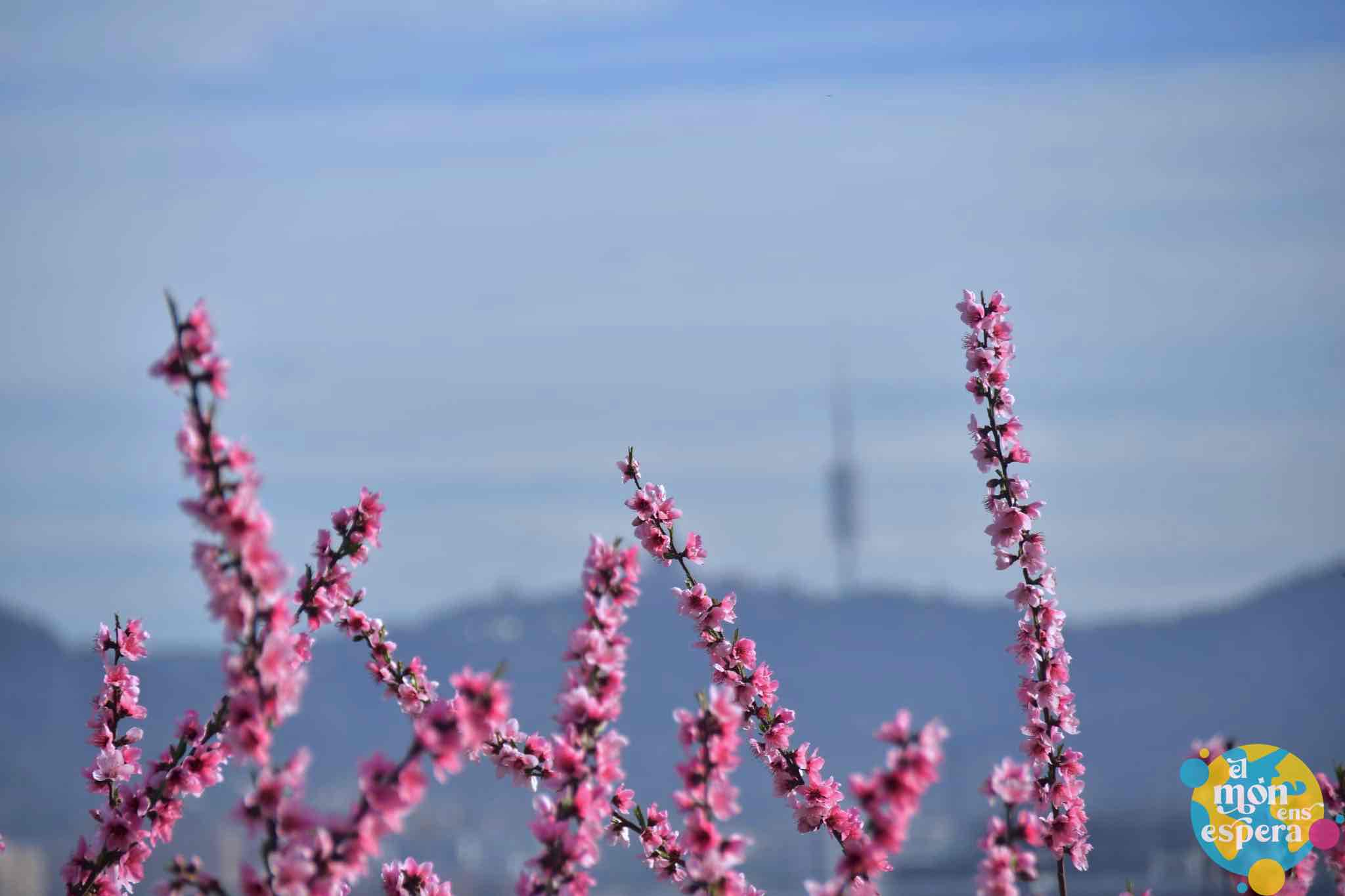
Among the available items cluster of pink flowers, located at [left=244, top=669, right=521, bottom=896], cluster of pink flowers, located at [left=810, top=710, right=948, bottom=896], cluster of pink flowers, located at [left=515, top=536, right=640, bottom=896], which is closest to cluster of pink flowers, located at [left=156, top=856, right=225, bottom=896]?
cluster of pink flowers, located at [left=244, top=669, right=521, bottom=896]

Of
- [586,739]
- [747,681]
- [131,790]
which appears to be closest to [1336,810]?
[747,681]

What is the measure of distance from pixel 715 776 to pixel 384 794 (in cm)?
118

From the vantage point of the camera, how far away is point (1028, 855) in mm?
5660

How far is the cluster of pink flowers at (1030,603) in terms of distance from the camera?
7570 millimetres

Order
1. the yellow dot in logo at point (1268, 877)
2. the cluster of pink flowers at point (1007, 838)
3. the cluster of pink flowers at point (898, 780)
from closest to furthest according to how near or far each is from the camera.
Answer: the cluster of pink flowers at point (898, 780), the cluster of pink flowers at point (1007, 838), the yellow dot in logo at point (1268, 877)

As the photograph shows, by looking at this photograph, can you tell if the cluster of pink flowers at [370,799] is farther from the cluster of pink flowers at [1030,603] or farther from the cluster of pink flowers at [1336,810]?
the cluster of pink flowers at [1336,810]

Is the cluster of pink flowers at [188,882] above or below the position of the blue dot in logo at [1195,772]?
below

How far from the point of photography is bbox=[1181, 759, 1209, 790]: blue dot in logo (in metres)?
8.34

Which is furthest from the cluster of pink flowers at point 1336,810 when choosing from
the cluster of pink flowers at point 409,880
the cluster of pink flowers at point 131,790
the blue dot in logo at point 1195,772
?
the cluster of pink flowers at point 131,790

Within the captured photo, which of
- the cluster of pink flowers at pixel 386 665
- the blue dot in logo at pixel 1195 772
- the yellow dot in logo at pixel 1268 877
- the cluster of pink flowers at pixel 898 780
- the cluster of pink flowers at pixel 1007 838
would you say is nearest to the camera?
the cluster of pink flowers at pixel 898 780

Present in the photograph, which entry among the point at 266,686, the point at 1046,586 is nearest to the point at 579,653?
the point at 266,686

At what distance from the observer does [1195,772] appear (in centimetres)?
836

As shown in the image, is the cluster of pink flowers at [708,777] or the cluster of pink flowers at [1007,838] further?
the cluster of pink flowers at [708,777]

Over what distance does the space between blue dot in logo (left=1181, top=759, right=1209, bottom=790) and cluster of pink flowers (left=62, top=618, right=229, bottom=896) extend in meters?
4.44
